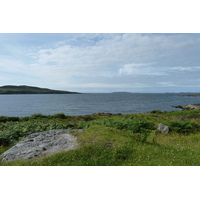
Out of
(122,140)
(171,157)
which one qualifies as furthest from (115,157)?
(171,157)

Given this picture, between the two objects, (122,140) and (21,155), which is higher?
(122,140)

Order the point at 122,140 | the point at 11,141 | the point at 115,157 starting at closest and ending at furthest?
the point at 115,157
the point at 122,140
the point at 11,141

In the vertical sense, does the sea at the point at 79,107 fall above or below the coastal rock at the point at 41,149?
below

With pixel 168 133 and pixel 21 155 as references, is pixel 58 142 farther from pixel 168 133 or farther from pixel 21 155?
pixel 168 133

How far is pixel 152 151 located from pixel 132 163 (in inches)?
70.2

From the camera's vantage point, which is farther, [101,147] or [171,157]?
[101,147]

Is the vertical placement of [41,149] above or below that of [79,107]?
above

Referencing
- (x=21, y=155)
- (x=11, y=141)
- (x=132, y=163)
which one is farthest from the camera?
(x=11, y=141)

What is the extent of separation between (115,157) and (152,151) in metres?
2.20

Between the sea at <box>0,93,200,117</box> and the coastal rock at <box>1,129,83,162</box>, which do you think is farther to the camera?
the sea at <box>0,93,200,117</box>

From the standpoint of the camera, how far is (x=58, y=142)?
9.01 metres

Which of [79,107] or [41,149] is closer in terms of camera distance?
[41,149]

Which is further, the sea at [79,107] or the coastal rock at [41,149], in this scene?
the sea at [79,107]

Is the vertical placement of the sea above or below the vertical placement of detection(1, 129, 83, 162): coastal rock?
below
